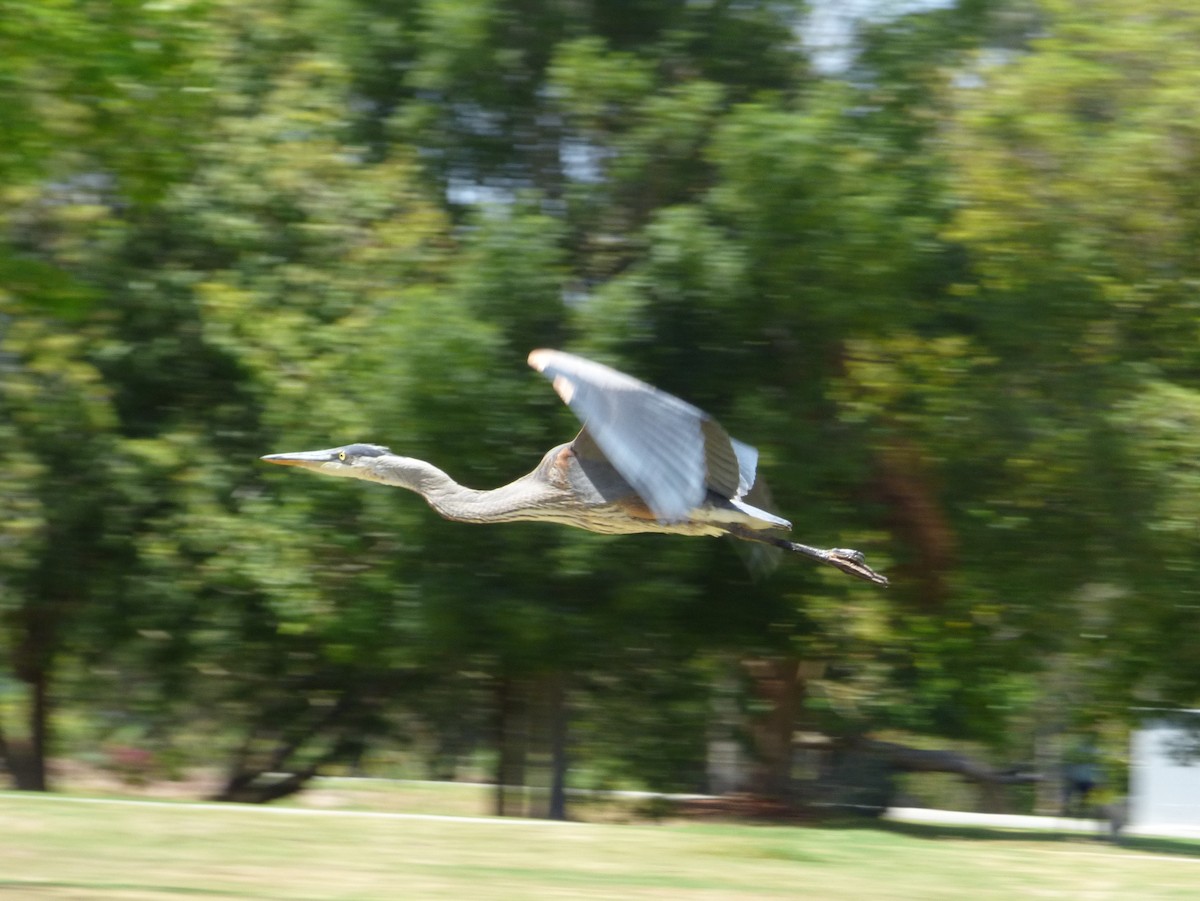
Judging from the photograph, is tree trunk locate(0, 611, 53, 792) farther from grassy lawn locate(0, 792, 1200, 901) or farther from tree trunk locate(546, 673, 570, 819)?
grassy lawn locate(0, 792, 1200, 901)

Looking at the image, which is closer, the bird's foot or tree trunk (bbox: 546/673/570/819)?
the bird's foot

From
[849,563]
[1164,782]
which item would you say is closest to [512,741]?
[1164,782]

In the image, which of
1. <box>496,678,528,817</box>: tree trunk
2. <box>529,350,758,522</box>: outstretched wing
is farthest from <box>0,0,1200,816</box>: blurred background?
<box>529,350,758,522</box>: outstretched wing

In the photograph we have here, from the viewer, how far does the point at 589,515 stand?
306 inches

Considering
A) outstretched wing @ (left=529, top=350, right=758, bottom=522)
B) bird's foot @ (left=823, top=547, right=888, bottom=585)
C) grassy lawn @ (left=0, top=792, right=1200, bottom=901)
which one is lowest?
grassy lawn @ (left=0, top=792, right=1200, bottom=901)

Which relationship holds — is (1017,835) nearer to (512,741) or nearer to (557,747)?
(557,747)

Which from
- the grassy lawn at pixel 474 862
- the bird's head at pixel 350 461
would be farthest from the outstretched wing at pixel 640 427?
the grassy lawn at pixel 474 862

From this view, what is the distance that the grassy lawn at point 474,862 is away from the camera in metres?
6.95

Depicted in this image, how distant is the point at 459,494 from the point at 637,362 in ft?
14.6

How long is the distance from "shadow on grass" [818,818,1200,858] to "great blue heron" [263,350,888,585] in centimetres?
376

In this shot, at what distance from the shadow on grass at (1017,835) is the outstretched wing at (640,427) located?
5.53 metres

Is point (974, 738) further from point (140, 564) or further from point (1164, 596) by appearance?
point (140, 564)

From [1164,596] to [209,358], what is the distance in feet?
29.1

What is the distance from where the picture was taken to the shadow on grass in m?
11.5
